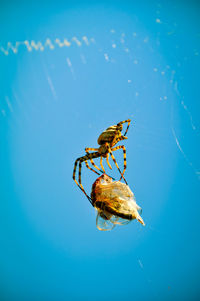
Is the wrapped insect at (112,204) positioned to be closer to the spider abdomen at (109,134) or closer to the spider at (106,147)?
the spider at (106,147)

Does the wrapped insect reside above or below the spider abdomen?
below

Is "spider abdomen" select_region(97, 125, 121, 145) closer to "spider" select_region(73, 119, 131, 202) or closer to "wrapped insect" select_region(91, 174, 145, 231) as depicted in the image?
"spider" select_region(73, 119, 131, 202)

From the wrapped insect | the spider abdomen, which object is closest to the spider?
the spider abdomen

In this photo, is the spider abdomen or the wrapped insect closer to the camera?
the wrapped insect

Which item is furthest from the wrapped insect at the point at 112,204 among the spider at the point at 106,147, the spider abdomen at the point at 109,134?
the spider abdomen at the point at 109,134

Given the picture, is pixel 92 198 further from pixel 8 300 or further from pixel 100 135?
pixel 8 300

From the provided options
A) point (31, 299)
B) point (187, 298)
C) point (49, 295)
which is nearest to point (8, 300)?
point (31, 299)
